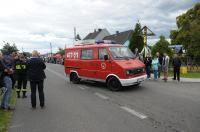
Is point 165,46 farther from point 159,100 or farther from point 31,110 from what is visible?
point 31,110

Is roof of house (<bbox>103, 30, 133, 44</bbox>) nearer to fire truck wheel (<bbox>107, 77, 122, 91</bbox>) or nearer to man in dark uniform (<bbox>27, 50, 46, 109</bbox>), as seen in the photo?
fire truck wheel (<bbox>107, 77, 122, 91</bbox>)

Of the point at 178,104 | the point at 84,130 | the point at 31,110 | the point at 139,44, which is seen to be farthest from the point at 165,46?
the point at 84,130

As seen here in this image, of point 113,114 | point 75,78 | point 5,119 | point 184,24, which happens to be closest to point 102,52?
point 75,78

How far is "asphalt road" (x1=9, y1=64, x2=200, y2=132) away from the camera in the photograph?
22.9 feet

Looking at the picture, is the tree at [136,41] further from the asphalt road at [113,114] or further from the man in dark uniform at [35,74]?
the man in dark uniform at [35,74]

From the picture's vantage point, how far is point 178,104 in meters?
9.79

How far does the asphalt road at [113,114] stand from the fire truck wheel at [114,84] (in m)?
1.24

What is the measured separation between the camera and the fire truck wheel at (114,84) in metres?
13.5

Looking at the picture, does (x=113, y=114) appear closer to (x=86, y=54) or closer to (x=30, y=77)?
(x=30, y=77)

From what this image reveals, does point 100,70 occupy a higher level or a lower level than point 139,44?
lower

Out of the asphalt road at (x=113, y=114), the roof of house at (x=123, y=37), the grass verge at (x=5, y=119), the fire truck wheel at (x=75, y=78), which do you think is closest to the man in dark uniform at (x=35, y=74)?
the asphalt road at (x=113, y=114)

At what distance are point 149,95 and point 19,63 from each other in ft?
17.8

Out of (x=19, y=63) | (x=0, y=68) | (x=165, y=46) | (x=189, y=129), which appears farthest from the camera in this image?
(x=165, y=46)

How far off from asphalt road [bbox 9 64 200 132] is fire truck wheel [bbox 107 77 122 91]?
4.08 feet
